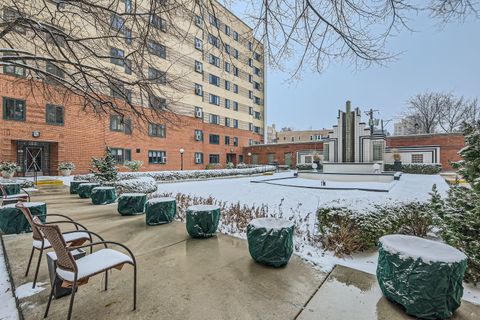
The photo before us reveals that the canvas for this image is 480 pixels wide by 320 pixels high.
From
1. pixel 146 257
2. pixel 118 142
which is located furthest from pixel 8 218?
pixel 118 142

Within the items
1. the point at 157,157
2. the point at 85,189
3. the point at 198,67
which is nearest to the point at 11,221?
the point at 85,189

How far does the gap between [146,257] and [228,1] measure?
4750 millimetres

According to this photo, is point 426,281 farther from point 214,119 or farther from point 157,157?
point 214,119

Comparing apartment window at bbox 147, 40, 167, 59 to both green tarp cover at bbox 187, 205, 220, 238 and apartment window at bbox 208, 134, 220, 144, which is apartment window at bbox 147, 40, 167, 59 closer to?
green tarp cover at bbox 187, 205, 220, 238

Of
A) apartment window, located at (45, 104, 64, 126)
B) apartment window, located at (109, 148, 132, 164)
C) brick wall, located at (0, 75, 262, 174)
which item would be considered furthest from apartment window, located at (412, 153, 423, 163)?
apartment window, located at (45, 104, 64, 126)

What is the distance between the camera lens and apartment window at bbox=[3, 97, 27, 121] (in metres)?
15.4

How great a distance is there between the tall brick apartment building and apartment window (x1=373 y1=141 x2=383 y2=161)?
1467 cm

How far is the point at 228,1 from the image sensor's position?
385cm

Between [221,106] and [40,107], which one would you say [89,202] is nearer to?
[40,107]

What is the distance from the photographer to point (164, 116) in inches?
298

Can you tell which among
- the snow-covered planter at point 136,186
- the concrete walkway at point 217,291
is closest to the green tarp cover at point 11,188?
the snow-covered planter at point 136,186

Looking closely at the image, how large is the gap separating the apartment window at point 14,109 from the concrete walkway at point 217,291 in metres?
16.5

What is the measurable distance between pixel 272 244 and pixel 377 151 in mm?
22758

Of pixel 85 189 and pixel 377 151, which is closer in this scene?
pixel 85 189
